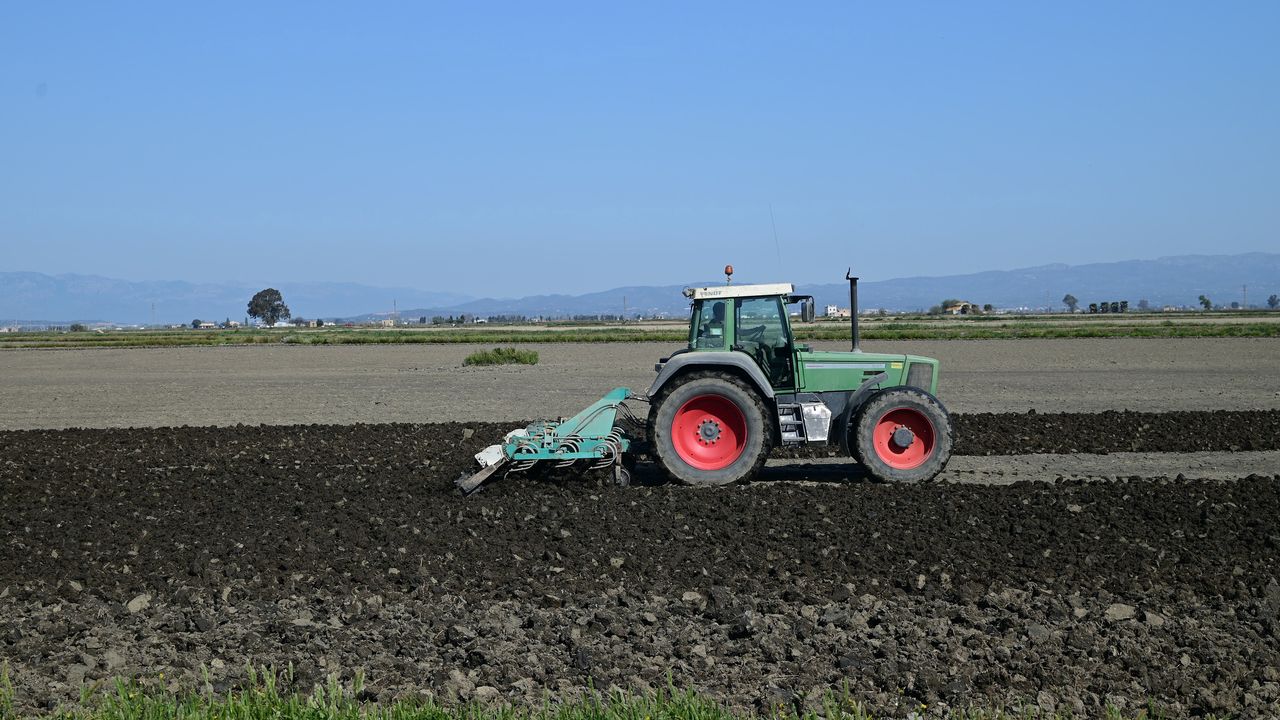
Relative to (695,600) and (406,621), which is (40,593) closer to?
(406,621)

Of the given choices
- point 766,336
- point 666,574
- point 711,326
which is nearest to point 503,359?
point 711,326

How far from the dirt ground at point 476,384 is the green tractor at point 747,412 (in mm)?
8628

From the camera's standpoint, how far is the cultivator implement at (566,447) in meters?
11.9

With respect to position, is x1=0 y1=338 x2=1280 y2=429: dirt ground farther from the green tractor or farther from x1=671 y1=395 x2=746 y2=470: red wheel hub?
x1=671 y1=395 x2=746 y2=470: red wheel hub

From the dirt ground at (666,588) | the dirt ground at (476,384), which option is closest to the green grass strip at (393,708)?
the dirt ground at (666,588)

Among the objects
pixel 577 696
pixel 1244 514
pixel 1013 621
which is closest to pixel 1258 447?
pixel 1244 514

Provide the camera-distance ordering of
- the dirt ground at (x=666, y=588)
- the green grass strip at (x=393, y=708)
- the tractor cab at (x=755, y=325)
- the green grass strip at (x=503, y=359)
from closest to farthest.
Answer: the green grass strip at (x=393, y=708) < the dirt ground at (x=666, y=588) < the tractor cab at (x=755, y=325) < the green grass strip at (x=503, y=359)

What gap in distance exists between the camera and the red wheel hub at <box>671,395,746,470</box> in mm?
12289

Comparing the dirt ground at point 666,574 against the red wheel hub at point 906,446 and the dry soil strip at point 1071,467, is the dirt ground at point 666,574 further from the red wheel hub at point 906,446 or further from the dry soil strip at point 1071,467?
the red wheel hub at point 906,446

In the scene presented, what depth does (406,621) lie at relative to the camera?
7793 mm

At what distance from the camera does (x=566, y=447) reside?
1213cm

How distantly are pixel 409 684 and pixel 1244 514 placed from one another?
25.0 feet

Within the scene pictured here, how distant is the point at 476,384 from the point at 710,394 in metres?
18.4

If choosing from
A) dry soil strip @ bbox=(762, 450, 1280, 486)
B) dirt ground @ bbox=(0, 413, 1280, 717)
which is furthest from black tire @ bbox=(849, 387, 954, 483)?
dry soil strip @ bbox=(762, 450, 1280, 486)
